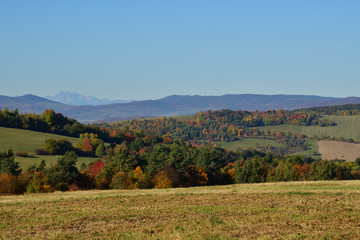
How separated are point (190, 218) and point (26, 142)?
4952 inches

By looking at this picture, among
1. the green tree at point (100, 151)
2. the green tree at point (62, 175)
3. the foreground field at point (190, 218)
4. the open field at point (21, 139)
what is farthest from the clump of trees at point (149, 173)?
the foreground field at point (190, 218)

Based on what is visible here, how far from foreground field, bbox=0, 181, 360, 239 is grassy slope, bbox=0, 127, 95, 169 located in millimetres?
85298

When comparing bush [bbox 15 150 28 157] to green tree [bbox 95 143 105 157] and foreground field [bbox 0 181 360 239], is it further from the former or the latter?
foreground field [bbox 0 181 360 239]

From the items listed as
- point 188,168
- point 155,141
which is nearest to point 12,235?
point 188,168

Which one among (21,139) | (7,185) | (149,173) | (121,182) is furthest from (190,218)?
(21,139)

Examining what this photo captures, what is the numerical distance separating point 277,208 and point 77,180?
53.3 meters

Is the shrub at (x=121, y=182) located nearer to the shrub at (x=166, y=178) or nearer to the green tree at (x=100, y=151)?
the shrub at (x=166, y=178)

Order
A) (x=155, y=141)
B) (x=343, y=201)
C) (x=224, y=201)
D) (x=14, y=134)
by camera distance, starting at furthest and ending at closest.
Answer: (x=155, y=141)
(x=14, y=134)
(x=224, y=201)
(x=343, y=201)

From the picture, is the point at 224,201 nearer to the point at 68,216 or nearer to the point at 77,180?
the point at 68,216

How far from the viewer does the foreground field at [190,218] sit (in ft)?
60.4

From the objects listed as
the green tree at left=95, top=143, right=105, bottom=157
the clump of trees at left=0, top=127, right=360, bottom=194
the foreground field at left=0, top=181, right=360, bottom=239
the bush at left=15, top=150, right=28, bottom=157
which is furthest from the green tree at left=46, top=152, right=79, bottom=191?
the green tree at left=95, top=143, right=105, bottom=157

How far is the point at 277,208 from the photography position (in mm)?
24281

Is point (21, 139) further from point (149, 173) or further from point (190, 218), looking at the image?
point (190, 218)

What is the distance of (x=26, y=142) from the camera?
5399 inches
